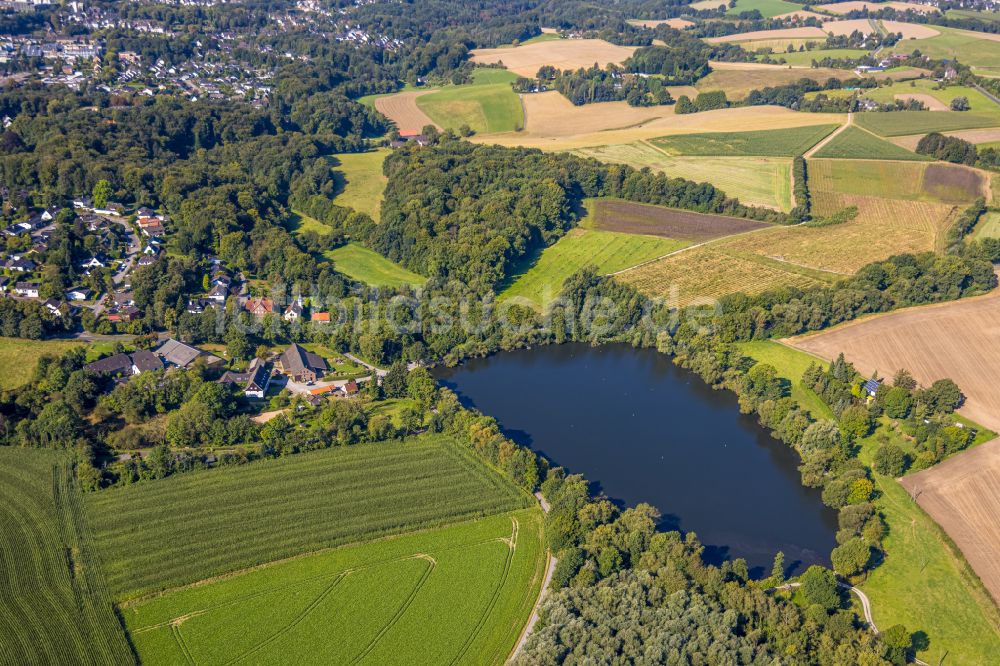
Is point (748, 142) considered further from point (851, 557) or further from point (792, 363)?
point (851, 557)

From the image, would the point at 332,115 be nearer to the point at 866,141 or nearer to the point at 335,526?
the point at 866,141

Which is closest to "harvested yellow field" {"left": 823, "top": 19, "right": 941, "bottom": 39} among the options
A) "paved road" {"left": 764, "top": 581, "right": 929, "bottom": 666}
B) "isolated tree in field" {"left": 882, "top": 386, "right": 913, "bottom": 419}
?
"isolated tree in field" {"left": 882, "top": 386, "right": 913, "bottom": 419}

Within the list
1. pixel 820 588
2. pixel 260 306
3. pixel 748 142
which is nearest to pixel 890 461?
pixel 820 588

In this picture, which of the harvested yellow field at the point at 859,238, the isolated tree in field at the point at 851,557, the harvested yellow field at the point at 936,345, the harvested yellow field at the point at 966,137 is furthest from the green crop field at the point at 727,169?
the isolated tree in field at the point at 851,557

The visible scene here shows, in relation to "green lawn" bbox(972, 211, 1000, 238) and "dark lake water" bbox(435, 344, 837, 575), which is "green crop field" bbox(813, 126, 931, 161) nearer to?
"green lawn" bbox(972, 211, 1000, 238)

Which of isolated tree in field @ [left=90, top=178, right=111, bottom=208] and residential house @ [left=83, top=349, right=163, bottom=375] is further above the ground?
isolated tree in field @ [left=90, top=178, right=111, bottom=208]

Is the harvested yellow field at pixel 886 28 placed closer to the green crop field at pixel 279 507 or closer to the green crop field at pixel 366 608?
the green crop field at pixel 279 507
